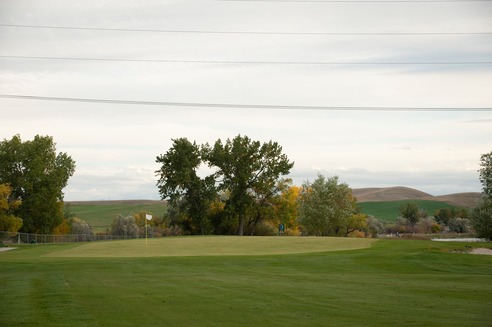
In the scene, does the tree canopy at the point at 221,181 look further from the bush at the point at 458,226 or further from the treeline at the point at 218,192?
the bush at the point at 458,226

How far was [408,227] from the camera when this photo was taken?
3797 inches

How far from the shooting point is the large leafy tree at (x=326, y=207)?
76.9m

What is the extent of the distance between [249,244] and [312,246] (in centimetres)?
547

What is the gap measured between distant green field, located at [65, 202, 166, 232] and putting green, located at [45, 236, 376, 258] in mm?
81122

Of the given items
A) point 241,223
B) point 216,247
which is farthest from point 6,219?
point 216,247

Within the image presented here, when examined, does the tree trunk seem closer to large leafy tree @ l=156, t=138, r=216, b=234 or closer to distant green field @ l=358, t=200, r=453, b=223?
large leafy tree @ l=156, t=138, r=216, b=234

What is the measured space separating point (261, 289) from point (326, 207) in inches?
2223

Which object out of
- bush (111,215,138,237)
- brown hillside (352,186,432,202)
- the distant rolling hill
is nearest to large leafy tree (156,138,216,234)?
bush (111,215,138,237)

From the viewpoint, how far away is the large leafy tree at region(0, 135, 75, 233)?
79.6 m

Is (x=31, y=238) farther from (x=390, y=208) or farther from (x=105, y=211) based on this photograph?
(x=105, y=211)

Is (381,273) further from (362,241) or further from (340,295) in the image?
(362,241)

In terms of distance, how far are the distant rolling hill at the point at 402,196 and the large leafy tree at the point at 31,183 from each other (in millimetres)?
79044

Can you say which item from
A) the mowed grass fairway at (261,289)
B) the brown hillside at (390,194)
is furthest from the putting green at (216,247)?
the brown hillside at (390,194)

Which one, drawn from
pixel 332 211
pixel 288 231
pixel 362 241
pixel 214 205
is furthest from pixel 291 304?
pixel 288 231
